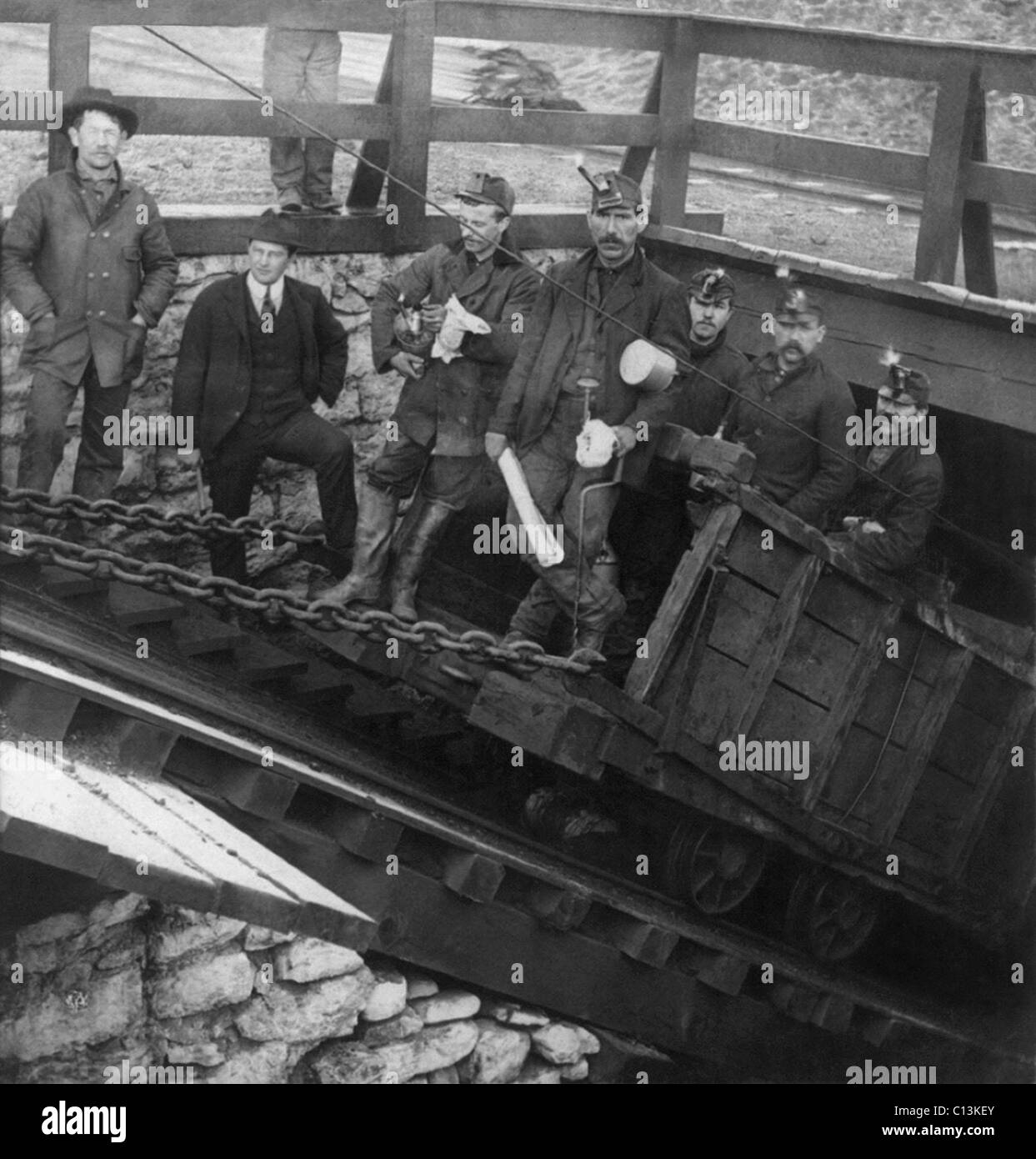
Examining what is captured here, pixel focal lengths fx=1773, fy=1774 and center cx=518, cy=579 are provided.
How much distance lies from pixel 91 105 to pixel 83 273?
0.72 meters

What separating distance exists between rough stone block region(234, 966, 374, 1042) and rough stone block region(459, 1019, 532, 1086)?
668 mm

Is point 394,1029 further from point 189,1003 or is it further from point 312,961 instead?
point 189,1003

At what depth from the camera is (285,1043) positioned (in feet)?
22.5

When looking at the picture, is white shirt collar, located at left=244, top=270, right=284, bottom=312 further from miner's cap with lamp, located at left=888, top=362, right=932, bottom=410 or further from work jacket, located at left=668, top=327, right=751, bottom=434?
miner's cap with lamp, located at left=888, top=362, right=932, bottom=410

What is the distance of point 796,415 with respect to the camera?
27.0 ft

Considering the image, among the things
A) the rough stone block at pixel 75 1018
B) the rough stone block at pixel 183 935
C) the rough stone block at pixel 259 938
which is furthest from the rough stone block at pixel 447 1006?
the rough stone block at pixel 75 1018

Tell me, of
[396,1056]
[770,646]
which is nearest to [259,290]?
[770,646]

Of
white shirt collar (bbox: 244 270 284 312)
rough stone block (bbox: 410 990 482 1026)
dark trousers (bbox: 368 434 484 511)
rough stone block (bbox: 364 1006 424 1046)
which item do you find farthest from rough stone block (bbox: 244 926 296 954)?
white shirt collar (bbox: 244 270 284 312)

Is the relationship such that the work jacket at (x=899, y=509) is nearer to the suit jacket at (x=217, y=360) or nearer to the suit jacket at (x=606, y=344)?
the suit jacket at (x=606, y=344)

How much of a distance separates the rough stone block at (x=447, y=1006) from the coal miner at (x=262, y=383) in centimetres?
229

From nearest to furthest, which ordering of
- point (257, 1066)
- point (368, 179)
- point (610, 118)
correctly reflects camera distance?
point (257, 1066), point (368, 179), point (610, 118)
